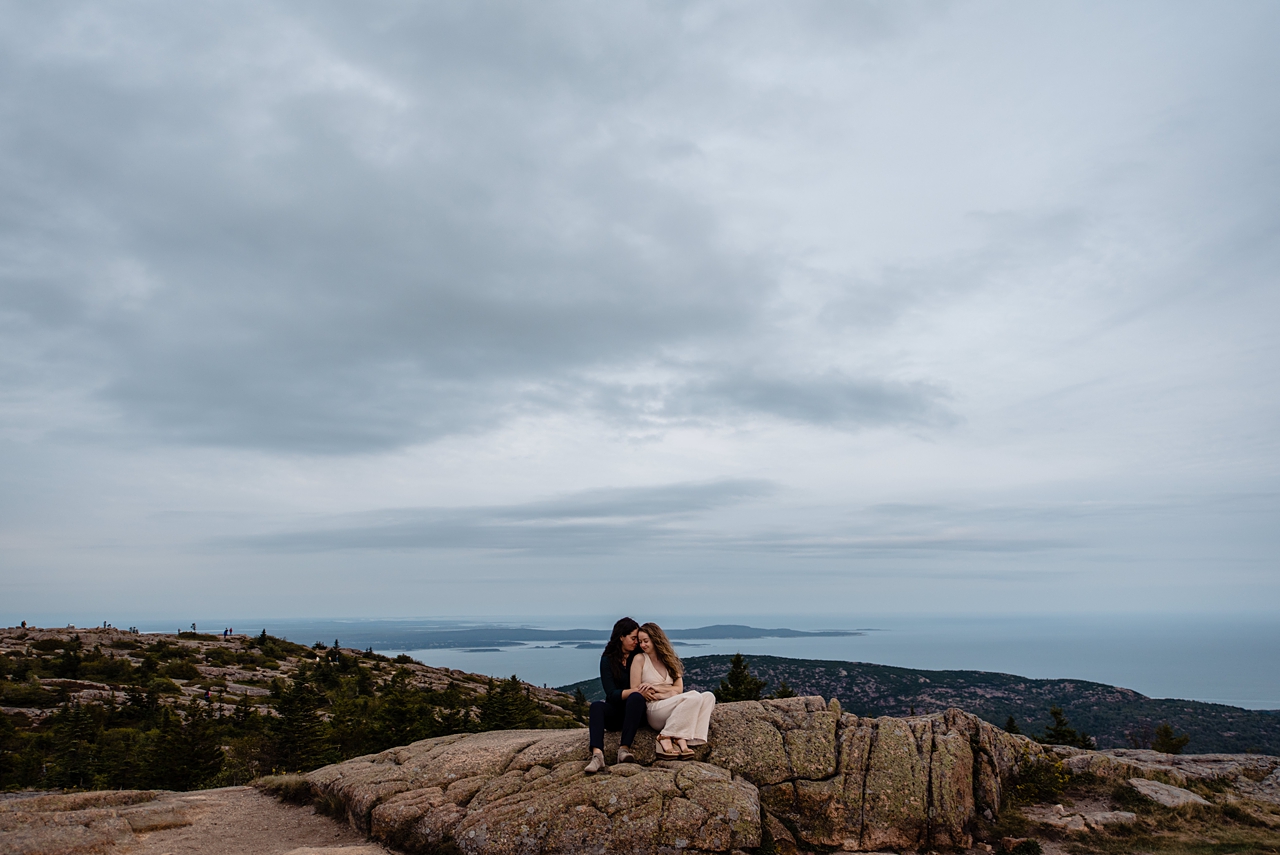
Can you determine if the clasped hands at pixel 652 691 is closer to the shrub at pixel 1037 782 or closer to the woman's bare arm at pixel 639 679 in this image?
the woman's bare arm at pixel 639 679

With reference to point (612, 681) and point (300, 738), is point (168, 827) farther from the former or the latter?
point (300, 738)

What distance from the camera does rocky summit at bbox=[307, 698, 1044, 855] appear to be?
10.6 meters

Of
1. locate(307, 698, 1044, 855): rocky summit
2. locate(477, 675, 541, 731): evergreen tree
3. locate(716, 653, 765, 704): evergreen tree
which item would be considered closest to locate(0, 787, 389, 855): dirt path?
locate(307, 698, 1044, 855): rocky summit

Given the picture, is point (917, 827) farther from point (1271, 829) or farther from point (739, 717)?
point (1271, 829)

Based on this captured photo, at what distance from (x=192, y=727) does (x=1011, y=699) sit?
107453 mm

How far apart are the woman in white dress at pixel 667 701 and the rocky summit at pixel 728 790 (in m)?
0.37

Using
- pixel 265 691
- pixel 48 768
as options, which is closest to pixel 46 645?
pixel 265 691

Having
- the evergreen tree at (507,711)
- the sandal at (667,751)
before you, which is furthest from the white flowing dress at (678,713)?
the evergreen tree at (507,711)

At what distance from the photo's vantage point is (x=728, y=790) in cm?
1123

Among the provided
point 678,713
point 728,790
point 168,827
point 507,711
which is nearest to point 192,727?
point 507,711

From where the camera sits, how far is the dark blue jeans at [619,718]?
1234 centimetres

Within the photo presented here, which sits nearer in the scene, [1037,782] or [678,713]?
[678,713]

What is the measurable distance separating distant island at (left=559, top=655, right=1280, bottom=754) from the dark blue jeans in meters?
59.1

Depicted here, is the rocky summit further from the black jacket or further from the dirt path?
A: the black jacket
